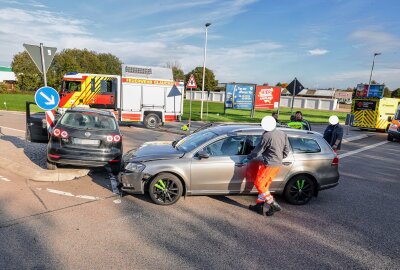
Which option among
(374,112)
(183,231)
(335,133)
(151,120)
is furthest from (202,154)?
(374,112)

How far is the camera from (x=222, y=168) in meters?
5.06

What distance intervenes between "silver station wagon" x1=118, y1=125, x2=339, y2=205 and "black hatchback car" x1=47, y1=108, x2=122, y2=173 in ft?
3.21

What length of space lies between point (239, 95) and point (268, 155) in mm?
19840

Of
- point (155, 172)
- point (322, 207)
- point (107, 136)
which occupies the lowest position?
point (322, 207)

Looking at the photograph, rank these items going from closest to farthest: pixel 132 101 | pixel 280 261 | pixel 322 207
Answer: pixel 280 261
pixel 322 207
pixel 132 101

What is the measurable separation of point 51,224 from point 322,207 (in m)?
4.81

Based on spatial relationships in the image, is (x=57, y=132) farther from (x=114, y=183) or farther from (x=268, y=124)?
(x=268, y=124)

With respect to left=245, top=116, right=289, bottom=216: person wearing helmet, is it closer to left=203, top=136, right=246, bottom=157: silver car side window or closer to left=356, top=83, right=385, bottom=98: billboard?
left=203, top=136, right=246, bottom=157: silver car side window

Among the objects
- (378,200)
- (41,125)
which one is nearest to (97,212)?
(41,125)

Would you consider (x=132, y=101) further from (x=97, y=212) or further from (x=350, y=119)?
(x=350, y=119)

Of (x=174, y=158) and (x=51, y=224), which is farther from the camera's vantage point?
(x=174, y=158)

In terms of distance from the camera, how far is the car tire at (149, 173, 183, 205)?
4941 millimetres

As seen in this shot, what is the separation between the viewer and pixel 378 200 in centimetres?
593

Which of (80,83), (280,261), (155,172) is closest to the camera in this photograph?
(280,261)
